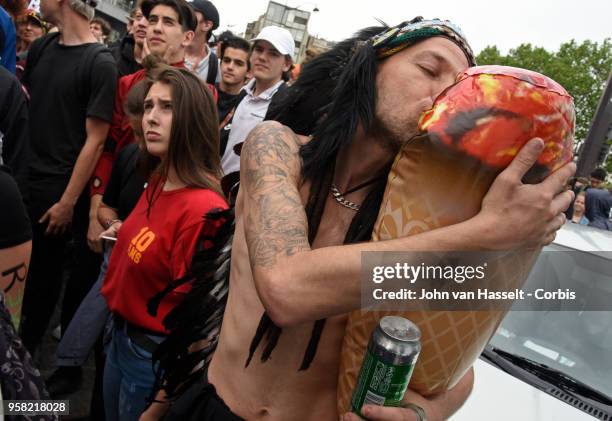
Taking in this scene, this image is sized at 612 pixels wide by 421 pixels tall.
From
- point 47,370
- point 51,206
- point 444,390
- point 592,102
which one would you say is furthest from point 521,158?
point 592,102

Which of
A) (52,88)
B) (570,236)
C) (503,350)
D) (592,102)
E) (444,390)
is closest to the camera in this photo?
(444,390)

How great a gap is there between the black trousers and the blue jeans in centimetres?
127

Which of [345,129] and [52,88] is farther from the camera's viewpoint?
[52,88]

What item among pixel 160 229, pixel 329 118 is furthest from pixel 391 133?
pixel 160 229

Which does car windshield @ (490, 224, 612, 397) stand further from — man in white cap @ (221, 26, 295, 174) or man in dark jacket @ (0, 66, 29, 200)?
man in dark jacket @ (0, 66, 29, 200)

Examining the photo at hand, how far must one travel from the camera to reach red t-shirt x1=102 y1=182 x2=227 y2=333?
2.04 meters

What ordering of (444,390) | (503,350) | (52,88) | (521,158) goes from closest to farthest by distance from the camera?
(521,158), (444,390), (503,350), (52,88)

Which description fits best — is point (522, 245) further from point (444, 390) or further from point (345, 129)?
point (345, 129)

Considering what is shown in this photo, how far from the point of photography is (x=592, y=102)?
36.0m

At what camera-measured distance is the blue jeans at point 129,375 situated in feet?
6.92

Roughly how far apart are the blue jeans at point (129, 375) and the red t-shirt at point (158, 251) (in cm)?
12

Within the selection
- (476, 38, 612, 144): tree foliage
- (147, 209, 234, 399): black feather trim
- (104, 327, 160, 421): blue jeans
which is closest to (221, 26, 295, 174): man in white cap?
(104, 327, 160, 421): blue jeans

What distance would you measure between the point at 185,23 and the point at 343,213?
3236 mm

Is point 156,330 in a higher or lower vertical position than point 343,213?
lower
